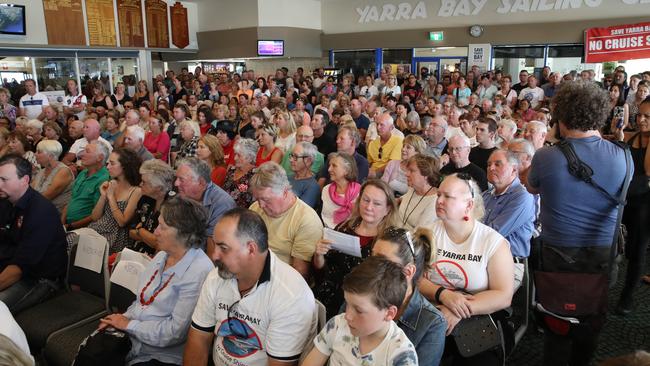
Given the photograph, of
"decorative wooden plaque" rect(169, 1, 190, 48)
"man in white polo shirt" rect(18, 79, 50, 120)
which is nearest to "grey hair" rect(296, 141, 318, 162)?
"man in white polo shirt" rect(18, 79, 50, 120)

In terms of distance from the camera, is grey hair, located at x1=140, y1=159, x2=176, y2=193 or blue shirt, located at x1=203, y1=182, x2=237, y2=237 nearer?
blue shirt, located at x1=203, y1=182, x2=237, y2=237

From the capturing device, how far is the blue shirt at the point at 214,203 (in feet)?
10.4

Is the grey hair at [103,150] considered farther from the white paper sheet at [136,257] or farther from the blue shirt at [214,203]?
the white paper sheet at [136,257]

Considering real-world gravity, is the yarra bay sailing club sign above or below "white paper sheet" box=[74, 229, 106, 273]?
above

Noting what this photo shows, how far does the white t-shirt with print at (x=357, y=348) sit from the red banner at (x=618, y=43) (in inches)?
460

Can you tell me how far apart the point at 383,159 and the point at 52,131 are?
4391mm

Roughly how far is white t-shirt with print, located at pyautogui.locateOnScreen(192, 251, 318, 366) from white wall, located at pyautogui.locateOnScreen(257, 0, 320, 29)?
13480 millimetres

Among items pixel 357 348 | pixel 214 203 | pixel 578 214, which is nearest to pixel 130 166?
pixel 214 203

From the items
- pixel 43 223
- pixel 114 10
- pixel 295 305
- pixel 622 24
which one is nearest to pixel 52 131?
pixel 43 223

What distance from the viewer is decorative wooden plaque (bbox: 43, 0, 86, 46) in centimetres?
1202

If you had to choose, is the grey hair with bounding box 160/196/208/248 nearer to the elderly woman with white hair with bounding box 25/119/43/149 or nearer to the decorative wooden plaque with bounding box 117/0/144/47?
the elderly woman with white hair with bounding box 25/119/43/149

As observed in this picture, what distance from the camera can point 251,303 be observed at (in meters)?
1.94

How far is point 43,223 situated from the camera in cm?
292

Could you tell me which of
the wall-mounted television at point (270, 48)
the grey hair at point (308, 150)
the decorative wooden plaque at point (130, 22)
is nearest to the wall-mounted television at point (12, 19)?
the decorative wooden plaque at point (130, 22)
